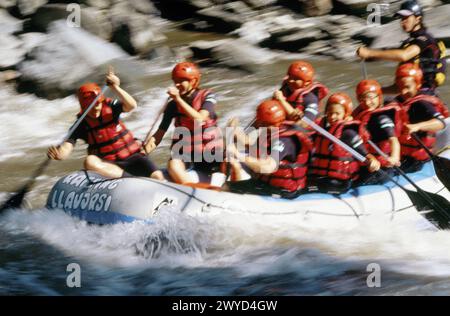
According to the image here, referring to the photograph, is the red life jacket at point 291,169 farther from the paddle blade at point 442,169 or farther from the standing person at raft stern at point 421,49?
the standing person at raft stern at point 421,49

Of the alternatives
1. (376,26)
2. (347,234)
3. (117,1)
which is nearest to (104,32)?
(117,1)

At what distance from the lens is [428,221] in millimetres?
6508

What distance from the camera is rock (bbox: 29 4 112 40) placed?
13680mm

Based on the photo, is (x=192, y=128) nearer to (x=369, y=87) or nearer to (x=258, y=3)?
(x=369, y=87)

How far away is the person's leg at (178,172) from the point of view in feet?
21.2

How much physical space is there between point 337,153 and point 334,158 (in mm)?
51

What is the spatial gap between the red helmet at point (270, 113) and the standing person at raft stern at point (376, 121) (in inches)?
36.1

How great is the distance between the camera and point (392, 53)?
7.24 meters

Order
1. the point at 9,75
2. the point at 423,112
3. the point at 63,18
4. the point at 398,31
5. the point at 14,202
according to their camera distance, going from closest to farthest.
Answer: the point at 423,112 → the point at 14,202 → the point at 9,75 → the point at 398,31 → the point at 63,18

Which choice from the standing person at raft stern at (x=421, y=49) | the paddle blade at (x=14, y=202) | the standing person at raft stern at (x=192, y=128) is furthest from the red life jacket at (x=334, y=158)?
the paddle blade at (x=14, y=202)

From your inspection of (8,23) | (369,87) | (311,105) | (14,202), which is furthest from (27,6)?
(369,87)

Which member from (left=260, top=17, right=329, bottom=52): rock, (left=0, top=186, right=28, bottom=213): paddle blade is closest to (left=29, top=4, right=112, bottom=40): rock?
(left=260, top=17, right=329, bottom=52): rock

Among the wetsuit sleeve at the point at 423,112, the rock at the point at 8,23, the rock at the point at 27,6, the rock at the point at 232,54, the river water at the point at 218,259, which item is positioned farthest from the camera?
the rock at the point at 27,6

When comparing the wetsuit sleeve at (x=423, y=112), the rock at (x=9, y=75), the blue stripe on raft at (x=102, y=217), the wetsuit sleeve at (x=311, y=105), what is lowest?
the rock at (x=9, y=75)
